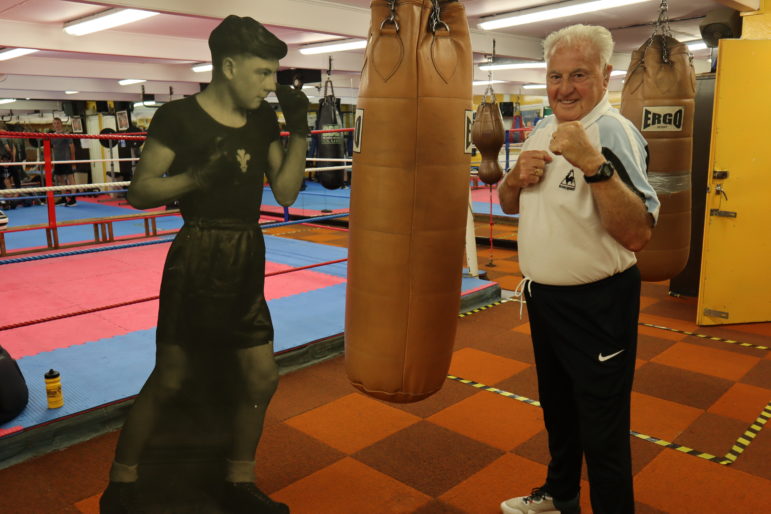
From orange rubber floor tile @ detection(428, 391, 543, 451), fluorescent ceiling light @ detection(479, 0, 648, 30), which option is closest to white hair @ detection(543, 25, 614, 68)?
orange rubber floor tile @ detection(428, 391, 543, 451)

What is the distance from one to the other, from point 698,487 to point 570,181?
154 cm

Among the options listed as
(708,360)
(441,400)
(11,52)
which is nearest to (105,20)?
(11,52)

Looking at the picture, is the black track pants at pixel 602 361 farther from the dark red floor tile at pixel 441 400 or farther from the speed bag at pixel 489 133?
the speed bag at pixel 489 133

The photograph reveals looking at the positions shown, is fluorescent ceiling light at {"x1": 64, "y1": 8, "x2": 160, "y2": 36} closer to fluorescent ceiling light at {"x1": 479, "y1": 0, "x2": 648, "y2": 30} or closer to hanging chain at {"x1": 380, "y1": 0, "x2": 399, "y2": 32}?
fluorescent ceiling light at {"x1": 479, "y1": 0, "x2": 648, "y2": 30}

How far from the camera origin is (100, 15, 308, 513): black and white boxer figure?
1685mm

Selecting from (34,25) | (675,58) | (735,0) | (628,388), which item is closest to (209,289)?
(628,388)

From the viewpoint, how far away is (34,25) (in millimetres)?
7113

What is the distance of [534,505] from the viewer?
7.22 ft

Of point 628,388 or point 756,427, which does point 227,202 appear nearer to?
point 628,388

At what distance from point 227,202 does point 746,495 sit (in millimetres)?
2282

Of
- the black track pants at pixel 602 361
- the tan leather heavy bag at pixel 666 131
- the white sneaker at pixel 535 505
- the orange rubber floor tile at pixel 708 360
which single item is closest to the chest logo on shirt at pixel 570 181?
the black track pants at pixel 602 361

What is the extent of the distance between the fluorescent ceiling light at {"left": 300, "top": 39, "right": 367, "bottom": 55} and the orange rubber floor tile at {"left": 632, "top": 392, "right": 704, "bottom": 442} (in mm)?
6150

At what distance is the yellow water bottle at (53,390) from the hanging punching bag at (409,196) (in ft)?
5.03

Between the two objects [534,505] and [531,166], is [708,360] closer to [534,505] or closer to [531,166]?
[534,505]
